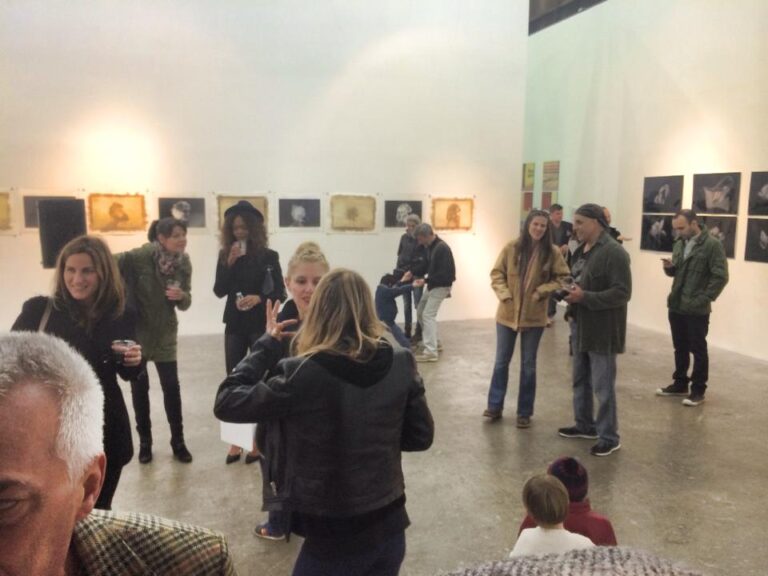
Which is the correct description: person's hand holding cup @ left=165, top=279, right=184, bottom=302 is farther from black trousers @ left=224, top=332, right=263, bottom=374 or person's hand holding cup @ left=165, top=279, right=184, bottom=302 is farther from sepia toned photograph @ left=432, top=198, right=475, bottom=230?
sepia toned photograph @ left=432, top=198, right=475, bottom=230

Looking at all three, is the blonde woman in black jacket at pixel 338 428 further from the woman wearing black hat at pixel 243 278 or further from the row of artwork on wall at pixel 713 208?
the row of artwork on wall at pixel 713 208

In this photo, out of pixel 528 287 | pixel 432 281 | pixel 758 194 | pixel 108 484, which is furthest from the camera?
pixel 758 194

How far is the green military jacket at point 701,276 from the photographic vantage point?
6199 mm

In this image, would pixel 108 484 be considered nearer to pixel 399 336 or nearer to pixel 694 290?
pixel 399 336

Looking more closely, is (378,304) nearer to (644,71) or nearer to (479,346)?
(479,346)

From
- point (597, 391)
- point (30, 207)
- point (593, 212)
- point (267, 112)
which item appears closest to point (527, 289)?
point (593, 212)

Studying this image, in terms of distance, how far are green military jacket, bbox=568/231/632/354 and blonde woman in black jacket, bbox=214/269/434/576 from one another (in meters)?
2.99

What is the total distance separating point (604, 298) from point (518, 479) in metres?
1.53

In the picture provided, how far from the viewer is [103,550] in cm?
104

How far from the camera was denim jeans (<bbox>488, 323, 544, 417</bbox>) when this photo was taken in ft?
17.9

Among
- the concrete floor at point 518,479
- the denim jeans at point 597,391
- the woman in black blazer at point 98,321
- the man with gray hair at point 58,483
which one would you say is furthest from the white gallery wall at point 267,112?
the man with gray hair at point 58,483

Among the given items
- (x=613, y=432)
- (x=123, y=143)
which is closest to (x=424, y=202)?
(x=123, y=143)

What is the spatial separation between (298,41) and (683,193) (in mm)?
6477

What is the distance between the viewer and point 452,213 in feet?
35.4
